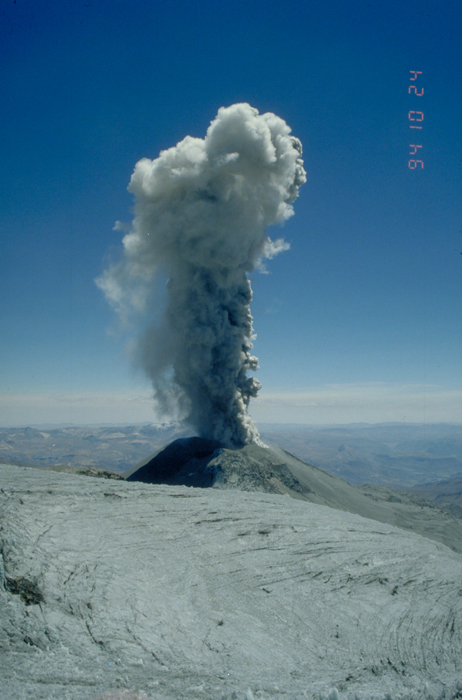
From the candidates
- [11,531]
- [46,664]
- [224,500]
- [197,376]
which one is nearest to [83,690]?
[46,664]

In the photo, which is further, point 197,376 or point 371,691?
point 197,376

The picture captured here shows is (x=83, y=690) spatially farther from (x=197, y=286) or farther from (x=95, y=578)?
(x=197, y=286)

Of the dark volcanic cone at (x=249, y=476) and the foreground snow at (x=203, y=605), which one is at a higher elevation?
the foreground snow at (x=203, y=605)

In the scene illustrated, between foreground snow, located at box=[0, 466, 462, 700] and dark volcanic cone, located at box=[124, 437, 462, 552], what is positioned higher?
A: foreground snow, located at box=[0, 466, 462, 700]

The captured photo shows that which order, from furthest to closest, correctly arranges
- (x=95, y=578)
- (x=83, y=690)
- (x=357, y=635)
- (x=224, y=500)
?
1. (x=224, y=500)
2. (x=357, y=635)
3. (x=95, y=578)
4. (x=83, y=690)

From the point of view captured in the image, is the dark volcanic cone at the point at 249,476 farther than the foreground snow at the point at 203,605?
Yes

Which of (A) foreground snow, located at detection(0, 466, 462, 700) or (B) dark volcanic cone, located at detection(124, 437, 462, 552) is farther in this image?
(B) dark volcanic cone, located at detection(124, 437, 462, 552)

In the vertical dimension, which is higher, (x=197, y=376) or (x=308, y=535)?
(x=197, y=376)

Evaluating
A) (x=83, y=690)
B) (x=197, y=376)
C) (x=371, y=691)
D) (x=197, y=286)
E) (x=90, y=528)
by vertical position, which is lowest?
(x=371, y=691)
